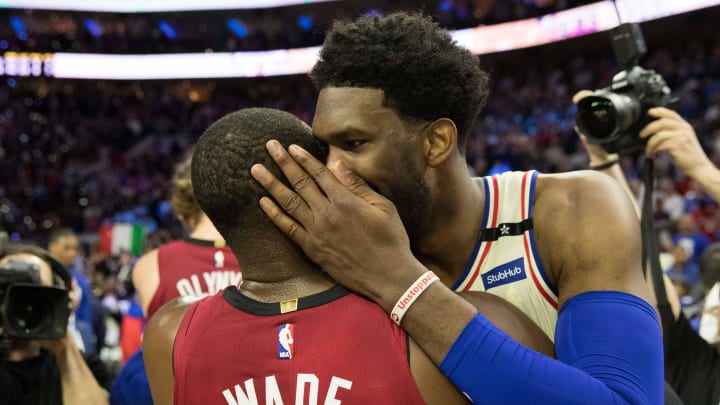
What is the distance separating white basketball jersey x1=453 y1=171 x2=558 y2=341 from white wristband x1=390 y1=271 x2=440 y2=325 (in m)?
0.42

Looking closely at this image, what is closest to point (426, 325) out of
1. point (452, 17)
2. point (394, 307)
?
point (394, 307)

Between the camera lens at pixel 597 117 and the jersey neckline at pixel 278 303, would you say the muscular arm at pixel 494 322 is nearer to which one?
the jersey neckline at pixel 278 303

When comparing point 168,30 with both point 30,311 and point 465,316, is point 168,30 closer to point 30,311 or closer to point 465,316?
point 30,311

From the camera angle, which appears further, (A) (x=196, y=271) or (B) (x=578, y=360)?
(A) (x=196, y=271)

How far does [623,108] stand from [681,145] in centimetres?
21

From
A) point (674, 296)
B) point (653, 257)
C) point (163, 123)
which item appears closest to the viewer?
point (653, 257)

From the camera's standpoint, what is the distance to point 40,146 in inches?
706

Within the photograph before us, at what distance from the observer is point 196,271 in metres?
3.12

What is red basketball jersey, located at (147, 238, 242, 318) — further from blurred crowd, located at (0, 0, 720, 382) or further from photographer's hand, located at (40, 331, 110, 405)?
blurred crowd, located at (0, 0, 720, 382)

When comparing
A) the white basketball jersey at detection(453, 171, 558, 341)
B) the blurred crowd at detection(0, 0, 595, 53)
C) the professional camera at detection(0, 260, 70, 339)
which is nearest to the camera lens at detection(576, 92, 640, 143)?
the white basketball jersey at detection(453, 171, 558, 341)

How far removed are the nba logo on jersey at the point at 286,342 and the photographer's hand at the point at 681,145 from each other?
4.72 feet

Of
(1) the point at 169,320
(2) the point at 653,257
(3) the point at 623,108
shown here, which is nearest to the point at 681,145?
(3) the point at 623,108

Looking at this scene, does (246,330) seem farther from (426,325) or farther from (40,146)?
(40,146)

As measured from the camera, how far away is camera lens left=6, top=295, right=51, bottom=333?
7.56ft
